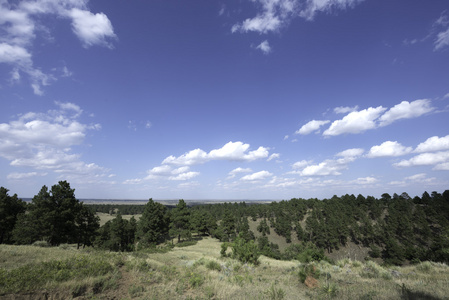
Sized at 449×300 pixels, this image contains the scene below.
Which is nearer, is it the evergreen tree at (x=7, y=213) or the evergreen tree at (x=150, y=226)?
the evergreen tree at (x=7, y=213)

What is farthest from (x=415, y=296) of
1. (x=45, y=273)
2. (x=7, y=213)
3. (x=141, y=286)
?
(x=7, y=213)

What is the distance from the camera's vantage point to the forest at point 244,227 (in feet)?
97.7

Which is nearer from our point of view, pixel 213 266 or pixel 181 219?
pixel 213 266

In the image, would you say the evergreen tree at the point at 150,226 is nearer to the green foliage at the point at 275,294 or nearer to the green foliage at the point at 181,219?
the green foliage at the point at 181,219

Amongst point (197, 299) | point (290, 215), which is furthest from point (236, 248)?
point (290, 215)

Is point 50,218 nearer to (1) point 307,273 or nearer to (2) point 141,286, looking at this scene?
(2) point 141,286

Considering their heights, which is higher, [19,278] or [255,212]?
[19,278]

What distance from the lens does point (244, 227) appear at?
7575 cm

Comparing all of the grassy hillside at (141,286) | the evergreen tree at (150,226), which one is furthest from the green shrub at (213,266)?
the evergreen tree at (150,226)

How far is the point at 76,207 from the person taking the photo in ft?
111

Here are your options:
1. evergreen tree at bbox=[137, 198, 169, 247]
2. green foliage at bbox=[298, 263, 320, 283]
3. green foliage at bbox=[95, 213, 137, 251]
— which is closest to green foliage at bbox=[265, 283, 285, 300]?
green foliage at bbox=[298, 263, 320, 283]

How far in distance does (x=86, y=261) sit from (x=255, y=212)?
11059cm

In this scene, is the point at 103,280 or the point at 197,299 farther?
the point at 103,280

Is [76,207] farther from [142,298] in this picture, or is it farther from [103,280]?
[142,298]
